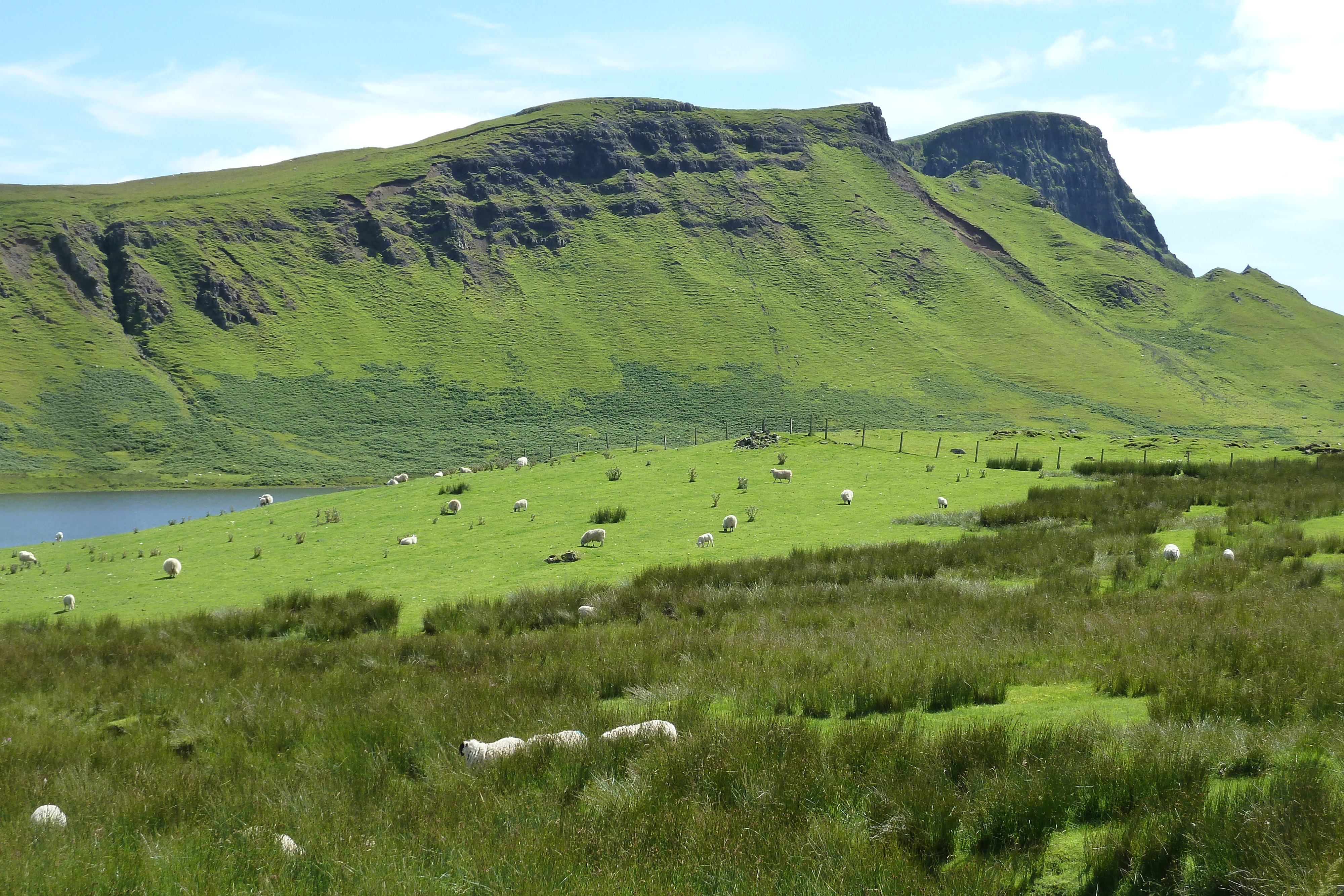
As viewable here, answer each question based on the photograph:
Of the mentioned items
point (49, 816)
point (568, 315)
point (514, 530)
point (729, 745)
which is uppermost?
point (568, 315)

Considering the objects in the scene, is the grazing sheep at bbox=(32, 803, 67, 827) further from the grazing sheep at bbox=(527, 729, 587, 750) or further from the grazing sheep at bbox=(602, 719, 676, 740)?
the grazing sheep at bbox=(602, 719, 676, 740)

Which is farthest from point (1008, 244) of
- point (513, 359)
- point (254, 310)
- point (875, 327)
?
point (254, 310)

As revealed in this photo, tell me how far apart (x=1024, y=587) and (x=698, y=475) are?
2002 cm

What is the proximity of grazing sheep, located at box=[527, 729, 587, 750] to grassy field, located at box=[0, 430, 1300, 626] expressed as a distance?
10.2 m

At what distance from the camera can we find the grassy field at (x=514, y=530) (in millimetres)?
21266

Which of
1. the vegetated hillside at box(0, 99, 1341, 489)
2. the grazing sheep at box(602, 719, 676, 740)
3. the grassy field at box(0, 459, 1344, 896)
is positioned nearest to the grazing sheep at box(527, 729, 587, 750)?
the grassy field at box(0, 459, 1344, 896)

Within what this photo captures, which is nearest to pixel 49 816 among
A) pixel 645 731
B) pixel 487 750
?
pixel 487 750

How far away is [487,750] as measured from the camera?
7867mm

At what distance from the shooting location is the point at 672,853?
17.8 ft

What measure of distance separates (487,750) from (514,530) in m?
19.0

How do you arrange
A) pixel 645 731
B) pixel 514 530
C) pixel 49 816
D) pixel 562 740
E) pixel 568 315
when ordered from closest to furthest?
pixel 49 816 < pixel 562 740 < pixel 645 731 < pixel 514 530 < pixel 568 315

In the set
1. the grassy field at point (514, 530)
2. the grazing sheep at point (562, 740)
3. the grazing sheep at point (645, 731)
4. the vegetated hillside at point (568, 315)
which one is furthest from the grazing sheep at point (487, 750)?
the vegetated hillside at point (568, 315)

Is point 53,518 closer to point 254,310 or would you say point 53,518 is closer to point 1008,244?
point 254,310

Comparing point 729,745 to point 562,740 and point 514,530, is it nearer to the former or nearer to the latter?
point 562,740
